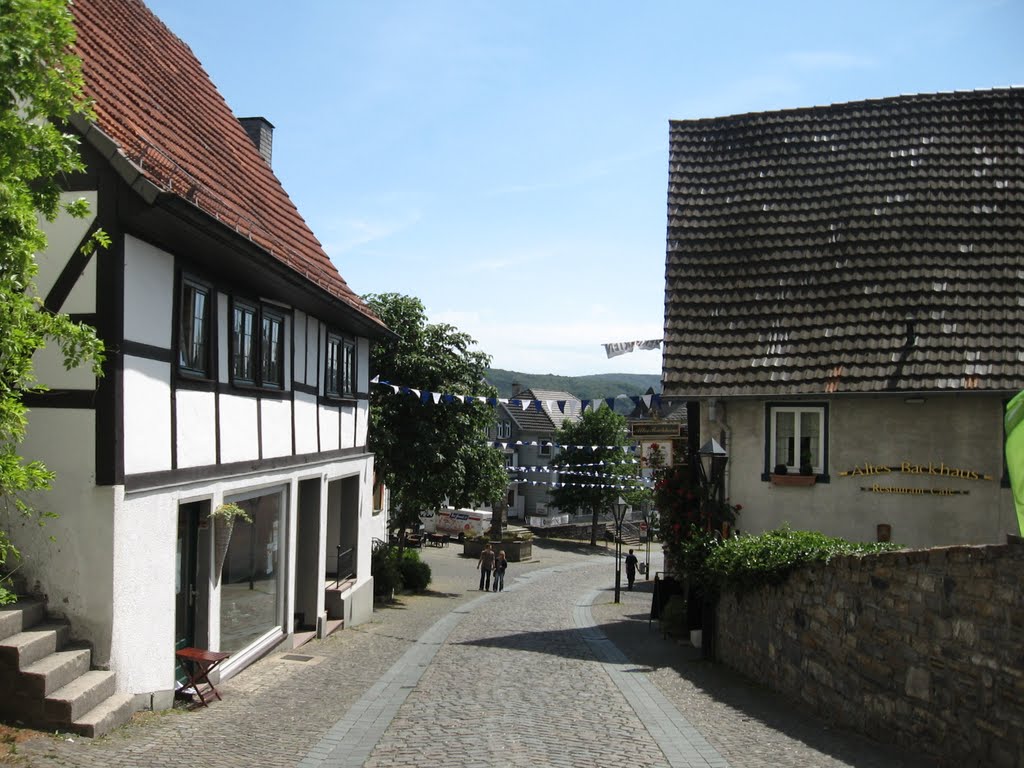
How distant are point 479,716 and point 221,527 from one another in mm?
3712

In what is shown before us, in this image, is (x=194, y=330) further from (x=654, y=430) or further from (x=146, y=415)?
(x=654, y=430)

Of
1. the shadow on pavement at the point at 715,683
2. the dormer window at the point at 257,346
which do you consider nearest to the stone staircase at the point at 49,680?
the dormer window at the point at 257,346

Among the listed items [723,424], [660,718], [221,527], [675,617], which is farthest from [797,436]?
[221,527]

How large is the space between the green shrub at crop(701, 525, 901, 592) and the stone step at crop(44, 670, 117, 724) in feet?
23.7

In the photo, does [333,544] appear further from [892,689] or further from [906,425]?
[892,689]

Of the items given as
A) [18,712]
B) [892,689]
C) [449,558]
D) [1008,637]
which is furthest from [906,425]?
[449,558]

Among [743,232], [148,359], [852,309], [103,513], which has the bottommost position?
[103,513]

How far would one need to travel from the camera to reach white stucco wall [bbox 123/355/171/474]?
357 inches

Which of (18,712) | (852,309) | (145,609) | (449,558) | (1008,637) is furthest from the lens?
(449,558)

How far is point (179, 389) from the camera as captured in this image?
10.2m

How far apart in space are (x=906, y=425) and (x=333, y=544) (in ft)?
34.6

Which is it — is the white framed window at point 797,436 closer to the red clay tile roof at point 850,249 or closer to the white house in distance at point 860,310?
the white house in distance at point 860,310

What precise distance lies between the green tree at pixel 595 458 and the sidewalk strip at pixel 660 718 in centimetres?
3753

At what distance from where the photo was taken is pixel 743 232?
1708 cm
